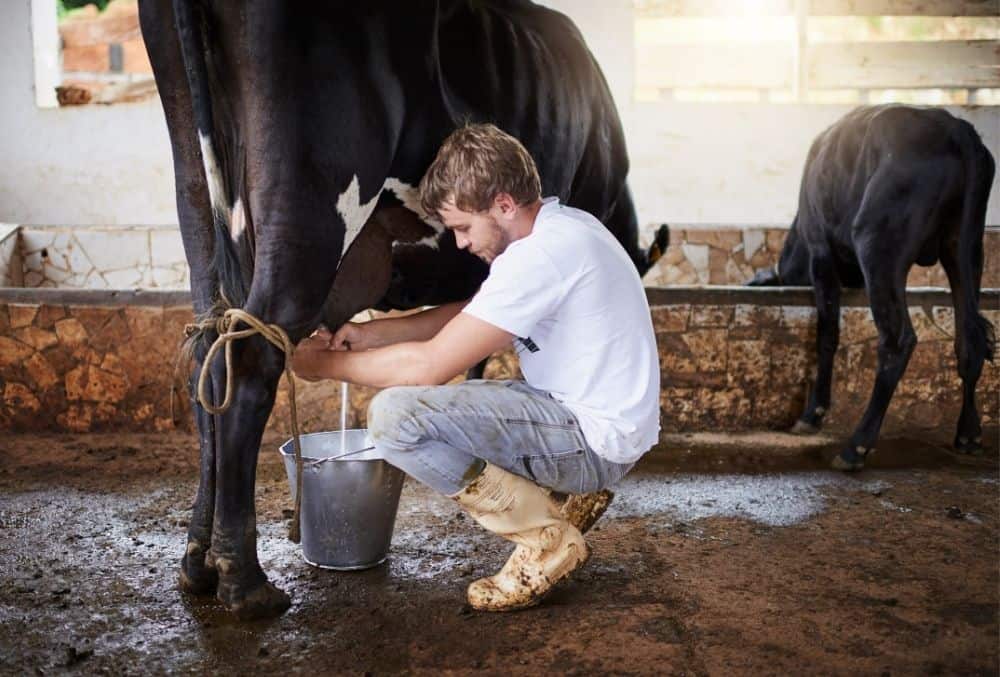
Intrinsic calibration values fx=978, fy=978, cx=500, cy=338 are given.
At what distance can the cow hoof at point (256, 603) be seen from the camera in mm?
2455

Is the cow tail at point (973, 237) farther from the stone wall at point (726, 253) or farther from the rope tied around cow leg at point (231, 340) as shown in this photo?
the stone wall at point (726, 253)

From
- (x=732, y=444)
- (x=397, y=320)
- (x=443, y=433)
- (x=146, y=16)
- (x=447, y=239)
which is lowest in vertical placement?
(x=732, y=444)

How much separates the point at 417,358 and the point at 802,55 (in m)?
8.93

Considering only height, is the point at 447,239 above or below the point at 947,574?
above

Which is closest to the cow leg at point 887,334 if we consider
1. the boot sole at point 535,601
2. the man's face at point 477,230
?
the boot sole at point 535,601

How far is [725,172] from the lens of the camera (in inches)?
383

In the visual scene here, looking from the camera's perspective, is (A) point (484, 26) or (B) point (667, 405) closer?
(A) point (484, 26)

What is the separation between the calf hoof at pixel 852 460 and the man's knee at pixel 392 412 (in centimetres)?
246

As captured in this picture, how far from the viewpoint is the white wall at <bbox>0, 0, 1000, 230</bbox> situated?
356 inches

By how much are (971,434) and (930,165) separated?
1.23m

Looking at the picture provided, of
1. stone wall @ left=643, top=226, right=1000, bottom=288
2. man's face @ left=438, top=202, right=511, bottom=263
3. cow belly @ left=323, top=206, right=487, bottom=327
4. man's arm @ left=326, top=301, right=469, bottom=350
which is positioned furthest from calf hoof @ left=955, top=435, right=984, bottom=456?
stone wall @ left=643, top=226, right=1000, bottom=288

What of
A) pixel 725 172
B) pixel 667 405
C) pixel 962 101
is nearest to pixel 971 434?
pixel 667 405

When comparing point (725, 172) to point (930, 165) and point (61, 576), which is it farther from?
point (61, 576)

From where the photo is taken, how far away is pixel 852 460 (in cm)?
421
